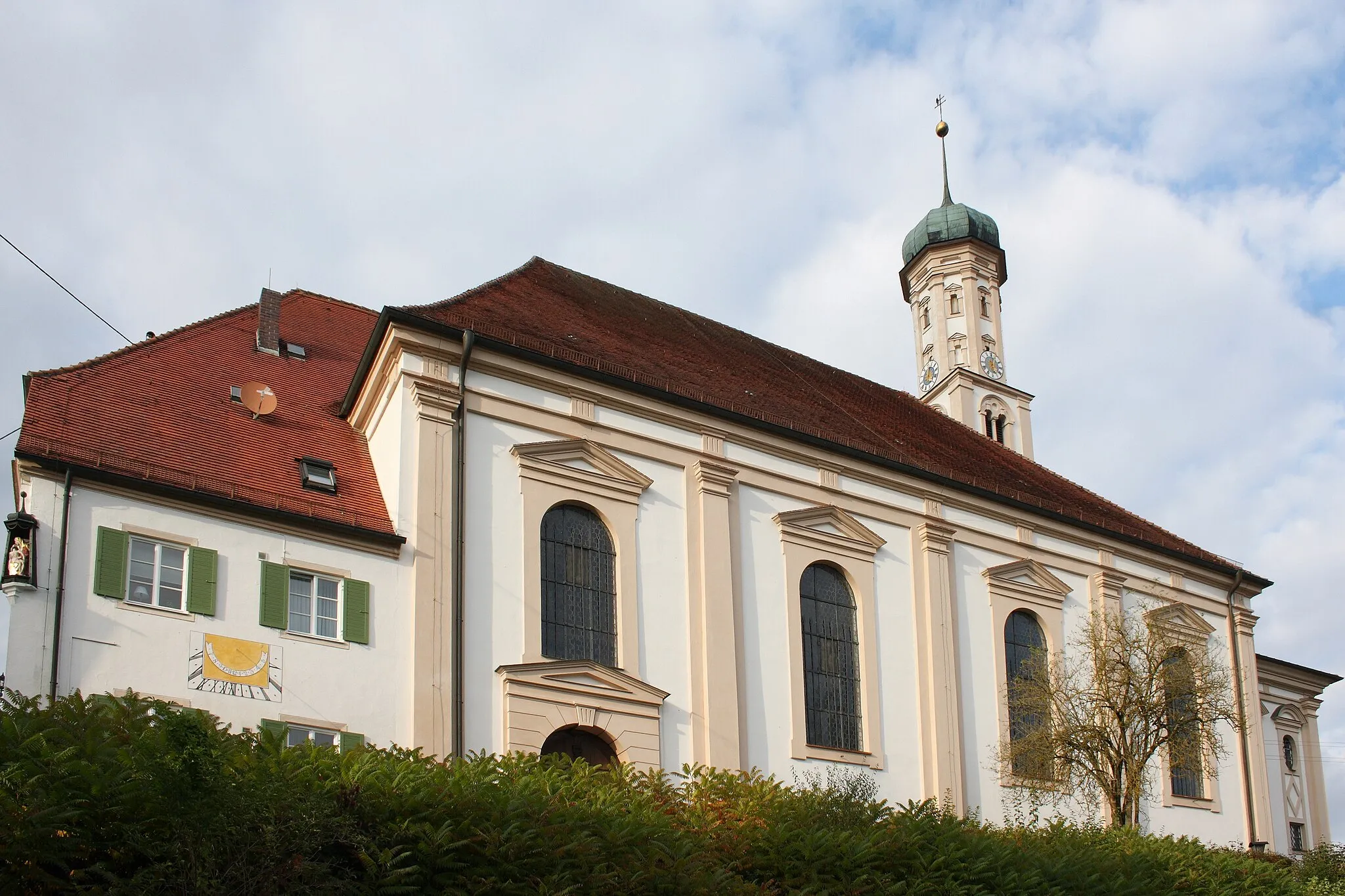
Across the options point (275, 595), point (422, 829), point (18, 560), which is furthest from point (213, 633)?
point (422, 829)

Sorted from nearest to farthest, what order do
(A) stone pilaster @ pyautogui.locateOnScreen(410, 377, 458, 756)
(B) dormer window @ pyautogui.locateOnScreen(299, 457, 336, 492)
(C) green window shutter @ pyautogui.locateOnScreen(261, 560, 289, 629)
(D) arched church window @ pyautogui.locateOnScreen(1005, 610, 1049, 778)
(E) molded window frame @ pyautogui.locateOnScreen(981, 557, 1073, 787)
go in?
(C) green window shutter @ pyautogui.locateOnScreen(261, 560, 289, 629) < (A) stone pilaster @ pyautogui.locateOnScreen(410, 377, 458, 756) < (B) dormer window @ pyautogui.locateOnScreen(299, 457, 336, 492) < (D) arched church window @ pyautogui.locateOnScreen(1005, 610, 1049, 778) < (E) molded window frame @ pyautogui.locateOnScreen(981, 557, 1073, 787)

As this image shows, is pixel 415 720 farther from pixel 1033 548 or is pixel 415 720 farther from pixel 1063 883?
pixel 1033 548

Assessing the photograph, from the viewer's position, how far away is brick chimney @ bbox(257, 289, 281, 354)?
27.2 meters

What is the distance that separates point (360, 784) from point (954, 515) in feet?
63.3

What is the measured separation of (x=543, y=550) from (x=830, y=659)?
6234mm

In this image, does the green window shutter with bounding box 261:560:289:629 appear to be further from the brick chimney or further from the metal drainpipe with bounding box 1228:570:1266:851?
the metal drainpipe with bounding box 1228:570:1266:851

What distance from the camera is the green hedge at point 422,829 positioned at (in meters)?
10.6

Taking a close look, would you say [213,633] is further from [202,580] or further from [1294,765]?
[1294,765]

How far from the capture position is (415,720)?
2103 cm

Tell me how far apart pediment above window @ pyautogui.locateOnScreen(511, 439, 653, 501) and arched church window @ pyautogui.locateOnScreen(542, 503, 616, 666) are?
1.56 ft

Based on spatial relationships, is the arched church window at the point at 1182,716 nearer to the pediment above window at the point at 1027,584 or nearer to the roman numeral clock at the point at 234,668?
the pediment above window at the point at 1027,584

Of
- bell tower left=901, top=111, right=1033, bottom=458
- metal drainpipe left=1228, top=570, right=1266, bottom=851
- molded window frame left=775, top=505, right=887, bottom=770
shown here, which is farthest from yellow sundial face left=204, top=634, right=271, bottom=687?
bell tower left=901, top=111, right=1033, bottom=458

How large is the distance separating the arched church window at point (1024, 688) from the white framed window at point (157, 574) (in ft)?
51.7

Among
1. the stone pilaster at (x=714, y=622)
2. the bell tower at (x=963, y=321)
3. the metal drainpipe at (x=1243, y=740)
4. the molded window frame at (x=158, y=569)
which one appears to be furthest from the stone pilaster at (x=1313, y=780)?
the molded window frame at (x=158, y=569)
